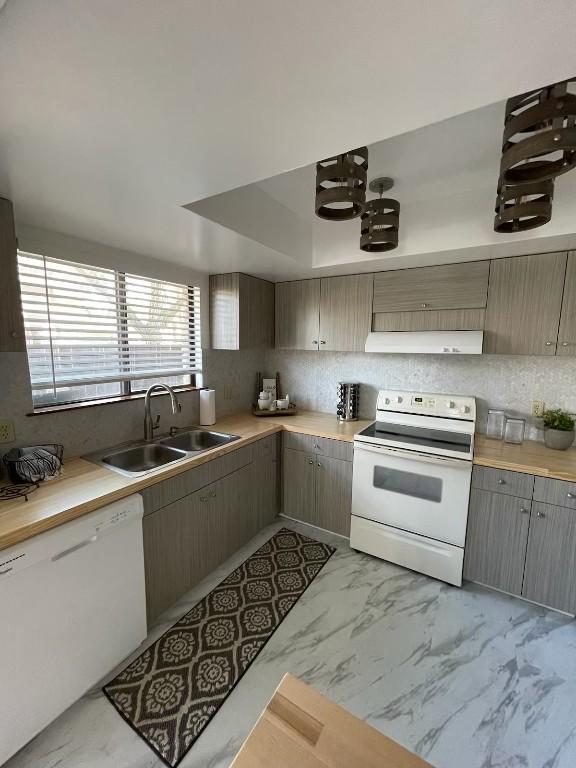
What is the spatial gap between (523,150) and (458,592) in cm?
235

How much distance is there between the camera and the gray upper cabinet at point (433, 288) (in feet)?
7.06

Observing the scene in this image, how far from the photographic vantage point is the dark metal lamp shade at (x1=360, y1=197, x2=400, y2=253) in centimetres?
150

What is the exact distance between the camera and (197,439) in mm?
2477

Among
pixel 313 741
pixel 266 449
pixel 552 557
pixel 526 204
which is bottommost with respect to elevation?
pixel 552 557

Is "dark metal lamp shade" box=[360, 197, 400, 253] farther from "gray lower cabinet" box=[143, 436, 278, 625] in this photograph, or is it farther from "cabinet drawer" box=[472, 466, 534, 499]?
"gray lower cabinet" box=[143, 436, 278, 625]

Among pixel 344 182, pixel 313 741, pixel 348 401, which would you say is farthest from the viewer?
pixel 348 401

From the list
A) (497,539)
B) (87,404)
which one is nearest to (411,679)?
(497,539)

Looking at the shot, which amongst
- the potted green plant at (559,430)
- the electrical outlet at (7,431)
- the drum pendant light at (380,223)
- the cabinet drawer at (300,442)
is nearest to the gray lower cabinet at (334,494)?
the cabinet drawer at (300,442)

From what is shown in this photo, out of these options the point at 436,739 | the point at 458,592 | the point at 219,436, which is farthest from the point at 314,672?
the point at 219,436

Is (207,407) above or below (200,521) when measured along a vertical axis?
above

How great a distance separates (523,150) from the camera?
83 cm

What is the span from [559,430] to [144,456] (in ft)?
8.95

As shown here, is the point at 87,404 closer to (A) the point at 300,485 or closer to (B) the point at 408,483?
(A) the point at 300,485

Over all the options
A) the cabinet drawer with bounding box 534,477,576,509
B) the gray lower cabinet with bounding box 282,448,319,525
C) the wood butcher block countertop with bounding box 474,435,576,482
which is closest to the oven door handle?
the wood butcher block countertop with bounding box 474,435,576,482
